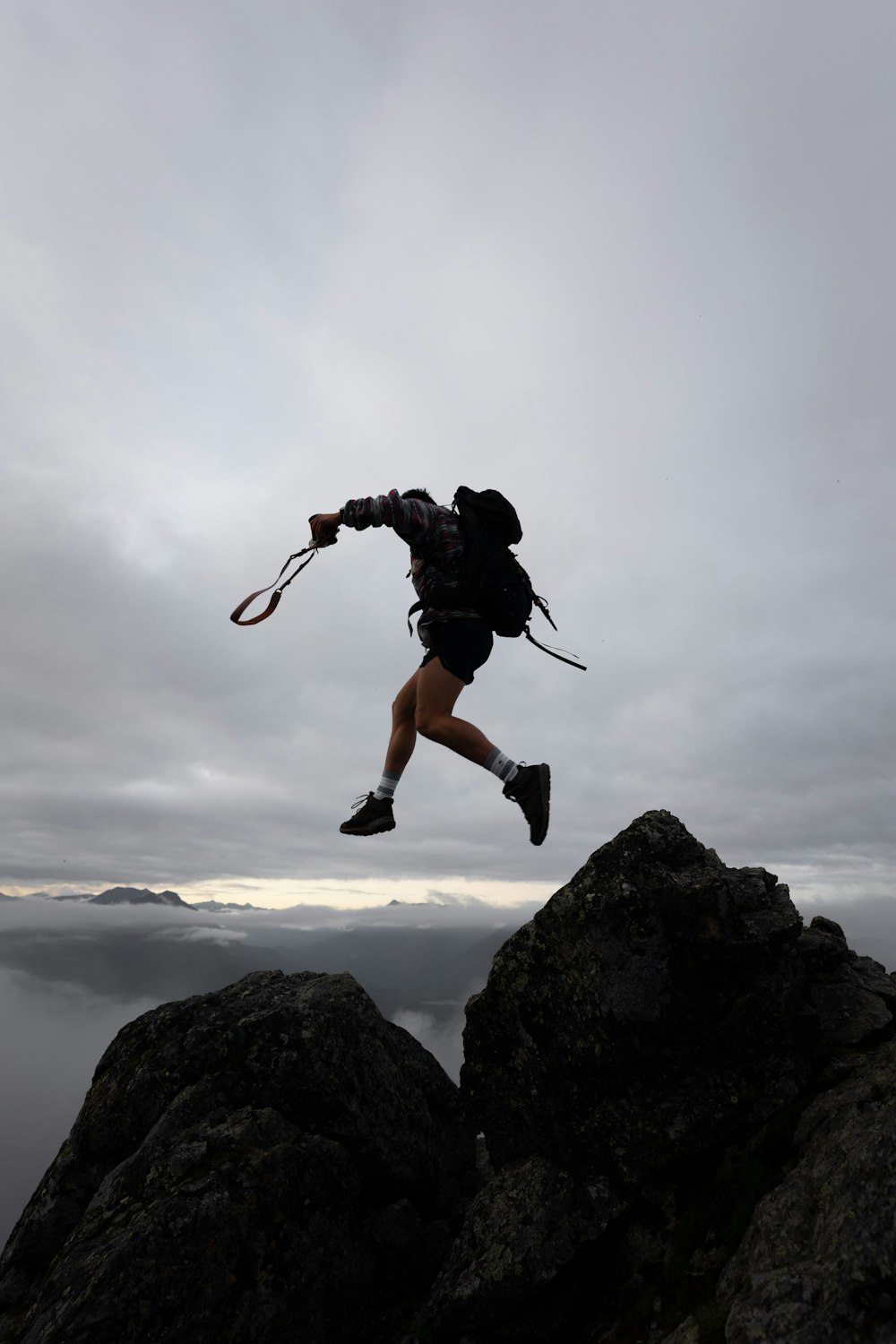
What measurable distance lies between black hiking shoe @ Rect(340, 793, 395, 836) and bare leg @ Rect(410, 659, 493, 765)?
125 centimetres

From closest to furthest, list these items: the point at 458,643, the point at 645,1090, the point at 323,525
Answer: the point at 645,1090 → the point at 323,525 → the point at 458,643

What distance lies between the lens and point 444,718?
26.2 ft

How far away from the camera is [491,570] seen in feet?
26.6

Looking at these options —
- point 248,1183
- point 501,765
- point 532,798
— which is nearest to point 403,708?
point 501,765

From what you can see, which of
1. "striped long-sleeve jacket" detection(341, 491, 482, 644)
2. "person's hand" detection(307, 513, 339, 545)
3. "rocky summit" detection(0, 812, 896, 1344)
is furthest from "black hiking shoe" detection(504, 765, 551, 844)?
"person's hand" detection(307, 513, 339, 545)

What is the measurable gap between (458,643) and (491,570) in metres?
0.99

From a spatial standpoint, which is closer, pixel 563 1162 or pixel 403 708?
pixel 563 1162

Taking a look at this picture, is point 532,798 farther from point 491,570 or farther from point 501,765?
point 491,570

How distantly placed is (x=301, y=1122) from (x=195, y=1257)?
1.90 meters

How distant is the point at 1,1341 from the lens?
23.0 feet

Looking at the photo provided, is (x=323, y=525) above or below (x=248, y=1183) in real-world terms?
above

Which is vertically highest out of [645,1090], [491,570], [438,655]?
[491,570]

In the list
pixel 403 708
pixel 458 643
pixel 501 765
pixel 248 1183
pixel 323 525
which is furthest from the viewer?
pixel 403 708

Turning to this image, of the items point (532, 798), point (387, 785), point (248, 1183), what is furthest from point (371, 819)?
point (248, 1183)
